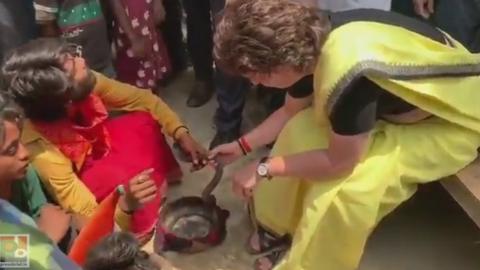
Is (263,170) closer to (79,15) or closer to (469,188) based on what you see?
(469,188)

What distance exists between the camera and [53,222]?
2127 mm

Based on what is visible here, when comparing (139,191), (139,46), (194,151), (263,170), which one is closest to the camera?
(263,170)

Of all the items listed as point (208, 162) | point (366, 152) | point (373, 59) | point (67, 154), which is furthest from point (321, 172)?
point (67, 154)

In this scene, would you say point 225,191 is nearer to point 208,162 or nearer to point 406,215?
point 208,162

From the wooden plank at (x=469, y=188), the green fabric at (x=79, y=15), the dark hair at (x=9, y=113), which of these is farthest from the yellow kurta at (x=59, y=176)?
the wooden plank at (x=469, y=188)

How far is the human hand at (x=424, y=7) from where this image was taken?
2592 mm

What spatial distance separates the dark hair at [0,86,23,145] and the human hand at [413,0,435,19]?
1190mm

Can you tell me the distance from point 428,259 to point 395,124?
42 centimetres

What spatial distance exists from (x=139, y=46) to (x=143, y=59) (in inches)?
2.4

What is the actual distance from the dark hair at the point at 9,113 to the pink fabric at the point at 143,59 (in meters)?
0.72

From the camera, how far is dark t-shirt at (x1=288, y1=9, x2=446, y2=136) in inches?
Answer: 76.8

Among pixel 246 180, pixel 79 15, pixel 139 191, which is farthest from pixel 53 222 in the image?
pixel 79 15

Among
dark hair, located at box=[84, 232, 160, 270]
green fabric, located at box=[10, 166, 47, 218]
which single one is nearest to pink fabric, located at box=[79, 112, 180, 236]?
green fabric, located at box=[10, 166, 47, 218]

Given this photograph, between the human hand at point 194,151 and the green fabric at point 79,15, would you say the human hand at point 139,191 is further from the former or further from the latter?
the green fabric at point 79,15
